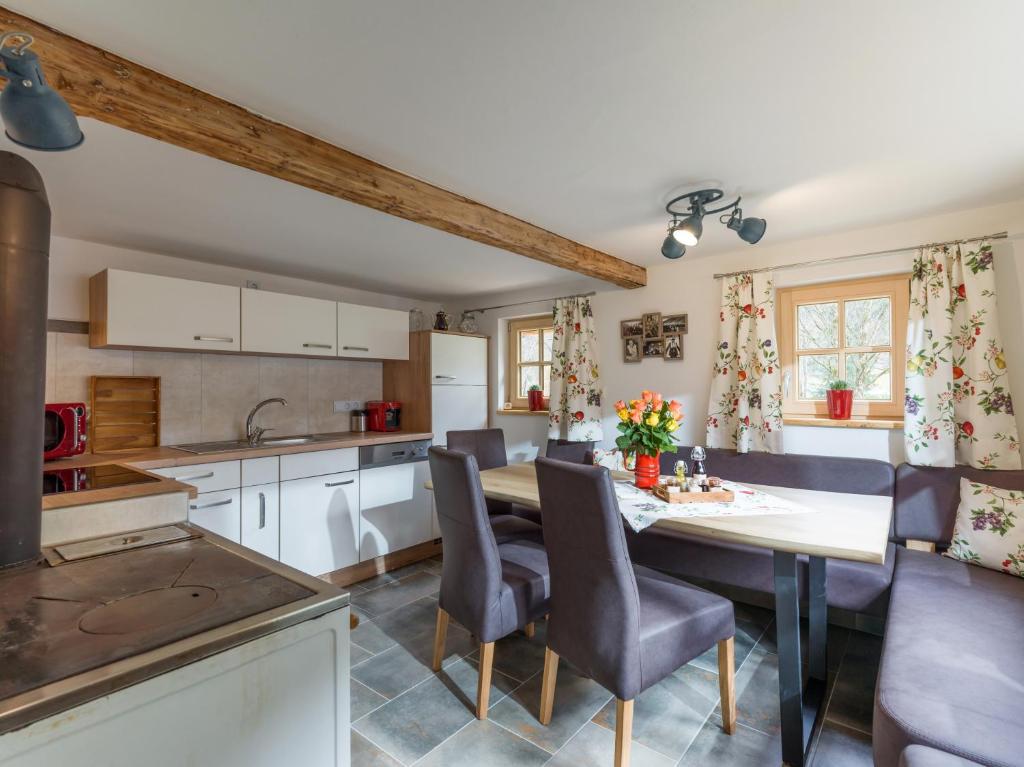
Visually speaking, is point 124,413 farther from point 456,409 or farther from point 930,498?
point 930,498

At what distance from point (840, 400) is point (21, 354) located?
3.50 metres

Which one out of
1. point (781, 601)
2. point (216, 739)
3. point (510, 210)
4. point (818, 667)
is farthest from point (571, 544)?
point (510, 210)

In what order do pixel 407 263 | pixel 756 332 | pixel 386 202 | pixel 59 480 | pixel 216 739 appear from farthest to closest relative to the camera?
pixel 407 263, pixel 756 332, pixel 386 202, pixel 59 480, pixel 216 739

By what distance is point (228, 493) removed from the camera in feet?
9.16

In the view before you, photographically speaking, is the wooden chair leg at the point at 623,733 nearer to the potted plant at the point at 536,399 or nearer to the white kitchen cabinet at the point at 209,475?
Answer: the white kitchen cabinet at the point at 209,475

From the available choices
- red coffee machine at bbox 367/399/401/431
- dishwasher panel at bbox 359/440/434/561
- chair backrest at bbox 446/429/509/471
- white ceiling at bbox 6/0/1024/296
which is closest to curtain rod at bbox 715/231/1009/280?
white ceiling at bbox 6/0/1024/296

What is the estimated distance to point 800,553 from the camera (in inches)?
62.7

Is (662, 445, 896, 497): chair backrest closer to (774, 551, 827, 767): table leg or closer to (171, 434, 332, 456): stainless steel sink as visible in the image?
(774, 551, 827, 767): table leg

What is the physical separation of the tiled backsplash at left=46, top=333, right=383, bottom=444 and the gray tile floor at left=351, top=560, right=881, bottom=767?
1.71 m

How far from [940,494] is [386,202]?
2906 mm

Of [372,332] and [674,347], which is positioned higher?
[372,332]

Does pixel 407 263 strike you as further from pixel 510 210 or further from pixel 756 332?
pixel 756 332

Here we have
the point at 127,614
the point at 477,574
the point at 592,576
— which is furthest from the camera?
the point at 477,574


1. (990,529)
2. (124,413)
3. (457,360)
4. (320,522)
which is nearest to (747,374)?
(990,529)
